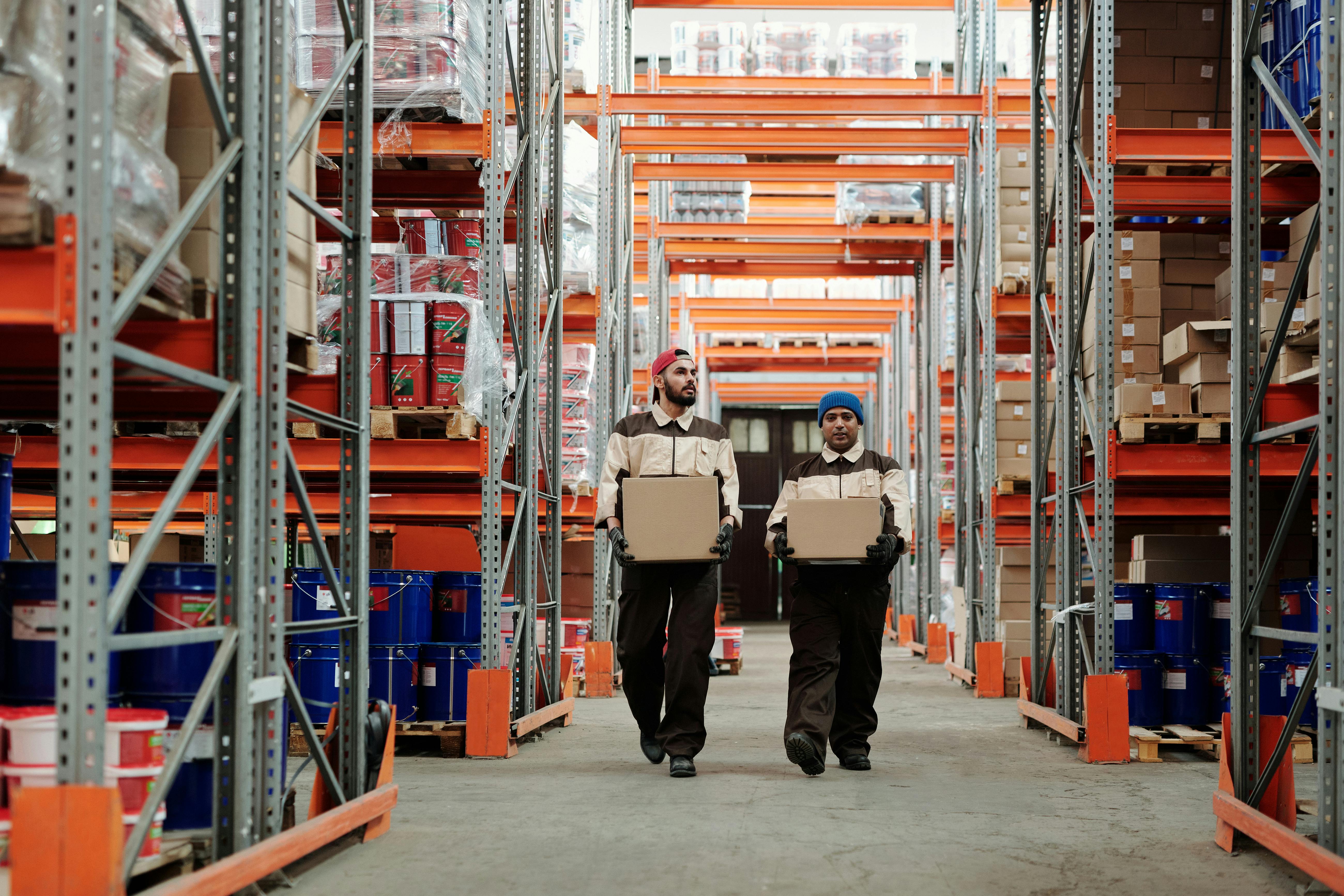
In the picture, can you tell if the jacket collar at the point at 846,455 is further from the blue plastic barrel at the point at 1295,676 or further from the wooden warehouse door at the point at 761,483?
the wooden warehouse door at the point at 761,483

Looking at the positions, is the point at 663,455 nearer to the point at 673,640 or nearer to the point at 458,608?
the point at 673,640

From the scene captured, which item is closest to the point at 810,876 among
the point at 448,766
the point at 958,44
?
the point at 448,766

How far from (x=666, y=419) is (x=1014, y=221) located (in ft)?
17.0

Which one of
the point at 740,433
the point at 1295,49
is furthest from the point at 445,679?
the point at 740,433

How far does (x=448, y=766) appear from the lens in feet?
21.6

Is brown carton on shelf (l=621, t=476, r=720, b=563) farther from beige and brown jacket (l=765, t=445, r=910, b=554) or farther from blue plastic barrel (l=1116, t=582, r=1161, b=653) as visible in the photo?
blue plastic barrel (l=1116, t=582, r=1161, b=653)

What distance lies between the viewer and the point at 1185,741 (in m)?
6.98

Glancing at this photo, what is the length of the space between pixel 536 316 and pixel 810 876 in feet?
14.4

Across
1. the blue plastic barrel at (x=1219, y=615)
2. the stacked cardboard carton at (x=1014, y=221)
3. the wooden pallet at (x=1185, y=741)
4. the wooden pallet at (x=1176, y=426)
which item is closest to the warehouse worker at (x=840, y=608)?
the wooden pallet at (x=1176, y=426)

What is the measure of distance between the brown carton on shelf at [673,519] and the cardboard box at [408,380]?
1319mm

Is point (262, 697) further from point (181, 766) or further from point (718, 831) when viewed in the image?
point (718, 831)

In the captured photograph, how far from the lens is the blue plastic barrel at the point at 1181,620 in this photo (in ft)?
24.3

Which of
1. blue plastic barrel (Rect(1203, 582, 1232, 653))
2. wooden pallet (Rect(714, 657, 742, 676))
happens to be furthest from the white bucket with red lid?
wooden pallet (Rect(714, 657, 742, 676))

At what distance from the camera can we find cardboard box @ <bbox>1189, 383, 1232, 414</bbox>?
705 cm
